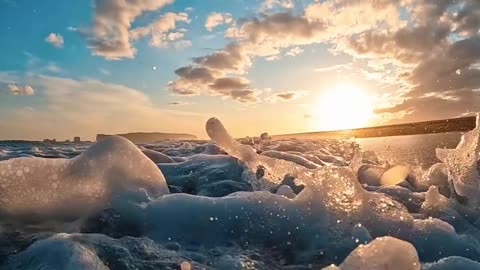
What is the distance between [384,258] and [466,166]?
14.2 ft

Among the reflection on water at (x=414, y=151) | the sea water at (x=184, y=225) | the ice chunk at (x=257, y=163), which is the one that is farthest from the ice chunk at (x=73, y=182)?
the reflection on water at (x=414, y=151)

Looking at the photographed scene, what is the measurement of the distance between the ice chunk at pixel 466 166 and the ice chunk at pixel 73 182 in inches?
Answer: 144

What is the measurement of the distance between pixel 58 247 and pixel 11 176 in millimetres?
1060

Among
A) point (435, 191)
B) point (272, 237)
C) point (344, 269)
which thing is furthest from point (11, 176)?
point (435, 191)

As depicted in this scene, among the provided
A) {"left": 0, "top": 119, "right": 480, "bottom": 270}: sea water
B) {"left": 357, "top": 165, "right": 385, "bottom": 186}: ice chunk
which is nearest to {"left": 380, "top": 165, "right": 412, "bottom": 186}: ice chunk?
→ {"left": 357, "top": 165, "right": 385, "bottom": 186}: ice chunk

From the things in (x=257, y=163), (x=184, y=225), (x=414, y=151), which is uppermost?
(x=257, y=163)

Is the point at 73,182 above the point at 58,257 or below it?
above

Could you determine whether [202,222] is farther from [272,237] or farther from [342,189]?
[342,189]

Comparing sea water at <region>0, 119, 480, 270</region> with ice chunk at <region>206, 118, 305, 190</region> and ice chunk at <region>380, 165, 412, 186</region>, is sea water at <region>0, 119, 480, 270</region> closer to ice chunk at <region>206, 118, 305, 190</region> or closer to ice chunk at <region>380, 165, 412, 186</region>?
ice chunk at <region>206, 118, 305, 190</region>

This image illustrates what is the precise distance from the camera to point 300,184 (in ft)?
14.7

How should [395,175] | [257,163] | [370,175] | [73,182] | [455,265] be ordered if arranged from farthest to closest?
[370,175], [395,175], [257,163], [73,182], [455,265]

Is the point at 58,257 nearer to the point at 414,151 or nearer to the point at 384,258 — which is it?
the point at 384,258

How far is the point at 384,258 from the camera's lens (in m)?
1.78

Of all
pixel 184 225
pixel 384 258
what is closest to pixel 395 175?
pixel 184 225
